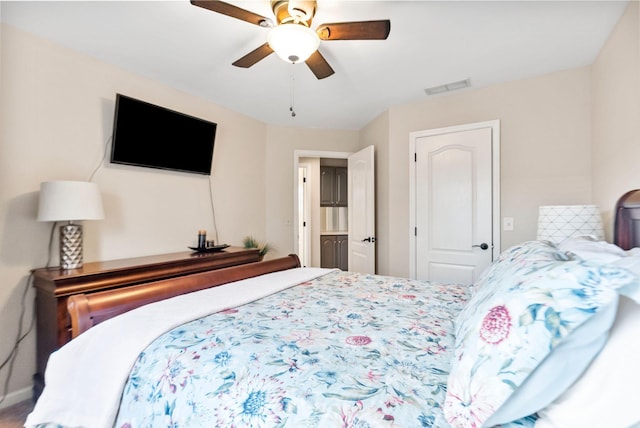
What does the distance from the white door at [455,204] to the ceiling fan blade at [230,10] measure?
2079mm

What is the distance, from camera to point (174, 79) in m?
2.66

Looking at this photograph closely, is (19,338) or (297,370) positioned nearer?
(297,370)

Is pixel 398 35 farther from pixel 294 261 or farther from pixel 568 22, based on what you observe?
pixel 294 261

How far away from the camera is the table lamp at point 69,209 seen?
1.83m

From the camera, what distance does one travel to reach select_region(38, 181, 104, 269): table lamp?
1.83 metres

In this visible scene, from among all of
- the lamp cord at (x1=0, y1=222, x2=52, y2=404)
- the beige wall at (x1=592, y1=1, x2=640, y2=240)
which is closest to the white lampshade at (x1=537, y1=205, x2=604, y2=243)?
the beige wall at (x1=592, y1=1, x2=640, y2=240)

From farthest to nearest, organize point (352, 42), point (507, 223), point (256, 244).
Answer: point (256, 244) < point (507, 223) < point (352, 42)

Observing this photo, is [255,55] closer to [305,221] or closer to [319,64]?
[319,64]

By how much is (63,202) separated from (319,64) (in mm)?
1828

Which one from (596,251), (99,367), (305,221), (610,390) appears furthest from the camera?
(305,221)

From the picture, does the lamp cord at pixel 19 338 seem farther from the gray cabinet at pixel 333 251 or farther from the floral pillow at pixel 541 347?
the gray cabinet at pixel 333 251

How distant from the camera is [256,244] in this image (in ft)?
11.8

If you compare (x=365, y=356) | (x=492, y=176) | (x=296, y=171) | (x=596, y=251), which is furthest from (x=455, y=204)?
(x=365, y=356)

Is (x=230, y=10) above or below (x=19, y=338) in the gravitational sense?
above
